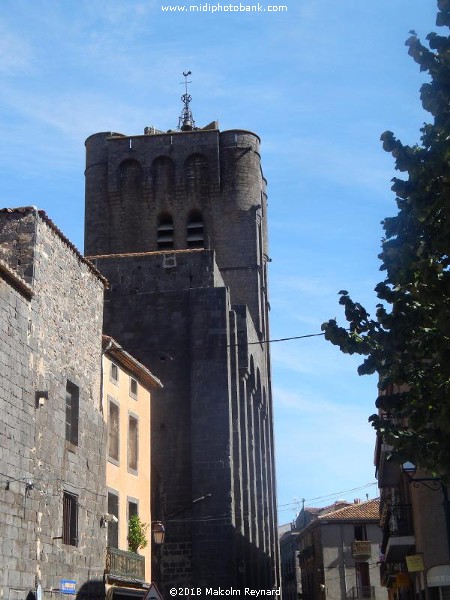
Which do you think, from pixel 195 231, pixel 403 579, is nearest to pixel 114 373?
pixel 403 579

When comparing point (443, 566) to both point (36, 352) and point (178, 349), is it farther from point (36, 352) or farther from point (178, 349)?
point (178, 349)

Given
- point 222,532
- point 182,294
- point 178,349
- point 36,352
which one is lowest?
point 222,532

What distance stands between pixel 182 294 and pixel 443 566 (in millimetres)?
14545

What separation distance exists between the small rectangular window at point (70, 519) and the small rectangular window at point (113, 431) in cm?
342

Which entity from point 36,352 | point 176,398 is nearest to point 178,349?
point 176,398

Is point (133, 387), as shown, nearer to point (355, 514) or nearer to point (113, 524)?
point (113, 524)

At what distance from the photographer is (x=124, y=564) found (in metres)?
20.3

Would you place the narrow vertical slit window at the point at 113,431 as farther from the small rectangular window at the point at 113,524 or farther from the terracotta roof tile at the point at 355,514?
the terracotta roof tile at the point at 355,514

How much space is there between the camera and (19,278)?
15672mm

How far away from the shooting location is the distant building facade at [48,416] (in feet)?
49.2

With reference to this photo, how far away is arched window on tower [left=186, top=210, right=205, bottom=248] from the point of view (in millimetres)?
39906

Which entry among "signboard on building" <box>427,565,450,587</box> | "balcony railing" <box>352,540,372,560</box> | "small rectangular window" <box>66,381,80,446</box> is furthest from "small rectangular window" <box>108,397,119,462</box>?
"balcony railing" <box>352,540,372,560</box>

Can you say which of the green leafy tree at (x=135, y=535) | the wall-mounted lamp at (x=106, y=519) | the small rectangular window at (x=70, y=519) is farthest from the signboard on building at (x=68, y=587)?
the green leafy tree at (x=135, y=535)

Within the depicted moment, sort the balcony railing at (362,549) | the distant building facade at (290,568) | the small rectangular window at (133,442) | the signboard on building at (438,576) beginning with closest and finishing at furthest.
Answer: the signboard on building at (438,576) < the small rectangular window at (133,442) < the balcony railing at (362,549) < the distant building facade at (290,568)
